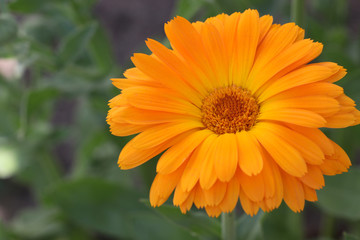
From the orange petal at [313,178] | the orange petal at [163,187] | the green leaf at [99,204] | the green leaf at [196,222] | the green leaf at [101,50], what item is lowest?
the orange petal at [313,178]

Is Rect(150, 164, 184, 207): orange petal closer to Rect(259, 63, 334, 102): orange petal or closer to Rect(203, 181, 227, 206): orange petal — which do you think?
Rect(203, 181, 227, 206): orange petal

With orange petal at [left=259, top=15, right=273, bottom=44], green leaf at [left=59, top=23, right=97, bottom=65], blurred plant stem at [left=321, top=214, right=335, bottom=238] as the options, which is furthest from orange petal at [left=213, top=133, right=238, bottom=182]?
blurred plant stem at [left=321, top=214, right=335, bottom=238]

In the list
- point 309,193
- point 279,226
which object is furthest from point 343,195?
point 309,193

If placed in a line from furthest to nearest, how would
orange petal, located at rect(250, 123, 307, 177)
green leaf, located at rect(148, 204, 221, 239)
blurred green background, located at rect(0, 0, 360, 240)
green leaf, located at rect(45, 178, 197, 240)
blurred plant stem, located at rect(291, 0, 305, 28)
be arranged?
1. green leaf, located at rect(45, 178, 197, 240)
2. blurred green background, located at rect(0, 0, 360, 240)
3. blurred plant stem, located at rect(291, 0, 305, 28)
4. green leaf, located at rect(148, 204, 221, 239)
5. orange petal, located at rect(250, 123, 307, 177)

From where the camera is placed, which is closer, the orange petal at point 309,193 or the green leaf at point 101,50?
the orange petal at point 309,193

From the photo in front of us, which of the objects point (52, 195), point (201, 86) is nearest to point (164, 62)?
point (201, 86)

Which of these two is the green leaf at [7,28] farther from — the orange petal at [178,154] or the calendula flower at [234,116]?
the orange petal at [178,154]

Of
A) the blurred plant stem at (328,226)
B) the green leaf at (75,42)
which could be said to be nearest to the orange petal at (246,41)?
the green leaf at (75,42)
